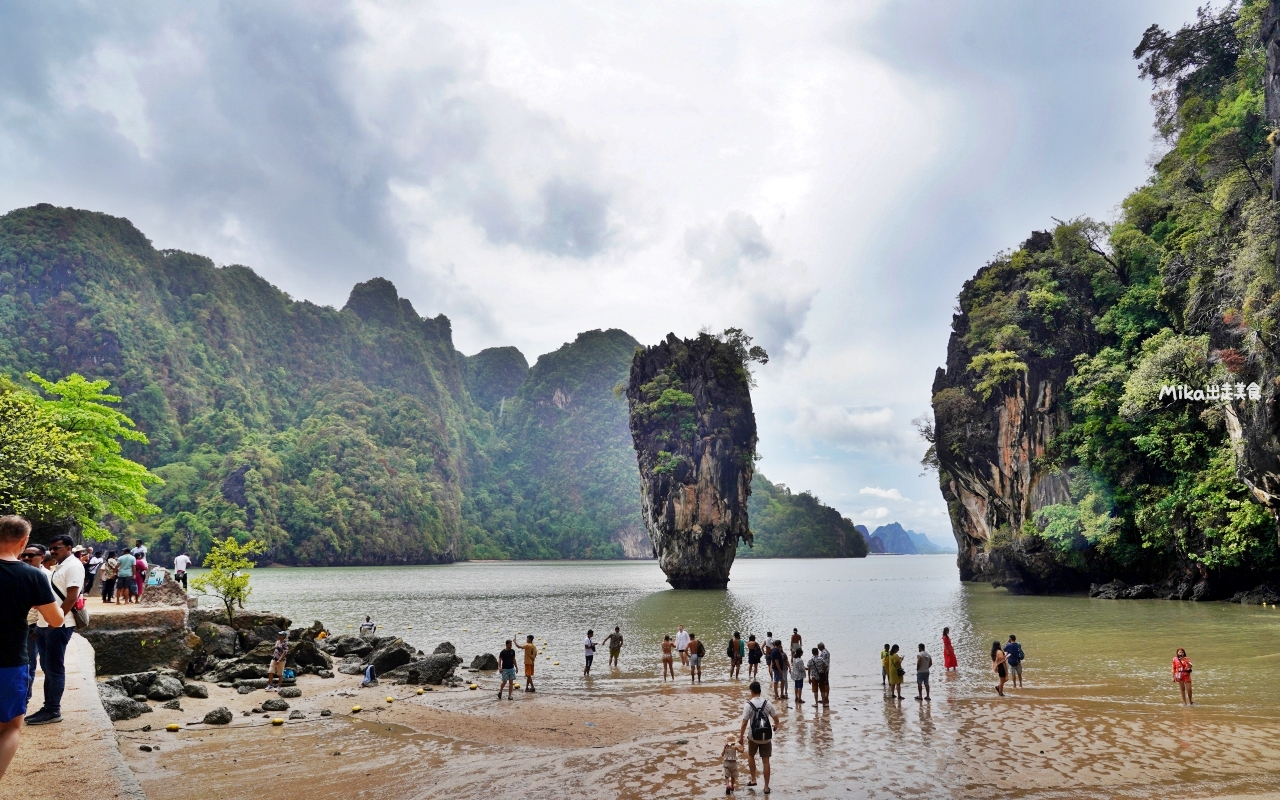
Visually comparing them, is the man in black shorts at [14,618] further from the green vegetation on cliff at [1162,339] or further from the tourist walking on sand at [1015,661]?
the green vegetation on cliff at [1162,339]

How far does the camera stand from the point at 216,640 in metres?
19.0

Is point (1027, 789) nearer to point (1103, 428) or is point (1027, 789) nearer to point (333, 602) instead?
point (1103, 428)

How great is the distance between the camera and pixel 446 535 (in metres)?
117

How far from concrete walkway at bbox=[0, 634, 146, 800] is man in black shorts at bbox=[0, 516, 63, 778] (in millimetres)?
1101

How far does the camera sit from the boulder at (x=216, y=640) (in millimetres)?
18734

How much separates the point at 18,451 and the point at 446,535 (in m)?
101

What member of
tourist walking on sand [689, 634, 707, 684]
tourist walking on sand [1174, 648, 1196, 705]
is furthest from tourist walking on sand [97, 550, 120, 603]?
tourist walking on sand [1174, 648, 1196, 705]

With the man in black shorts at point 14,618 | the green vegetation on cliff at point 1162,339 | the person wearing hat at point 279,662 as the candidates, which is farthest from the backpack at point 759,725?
the green vegetation on cliff at point 1162,339

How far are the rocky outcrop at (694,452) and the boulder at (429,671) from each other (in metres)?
34.9

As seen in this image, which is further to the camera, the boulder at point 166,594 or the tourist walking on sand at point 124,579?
the boulder at point 166,594

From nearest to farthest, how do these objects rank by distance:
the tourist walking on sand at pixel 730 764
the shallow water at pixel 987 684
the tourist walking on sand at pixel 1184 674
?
the tourist walking on sand at pixel 730 764 → the shallow water at pixel 987 684 → the tourist walking on sand at pixel 1184 674

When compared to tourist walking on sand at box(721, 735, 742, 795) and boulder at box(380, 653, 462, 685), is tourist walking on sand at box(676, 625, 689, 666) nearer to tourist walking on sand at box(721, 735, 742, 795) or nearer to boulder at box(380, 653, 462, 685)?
boulder at box(380, 653, 462, 685)

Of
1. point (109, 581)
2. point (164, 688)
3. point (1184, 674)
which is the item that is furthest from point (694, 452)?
point (164, 688)

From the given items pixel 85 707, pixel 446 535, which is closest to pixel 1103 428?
pixel 85 707
